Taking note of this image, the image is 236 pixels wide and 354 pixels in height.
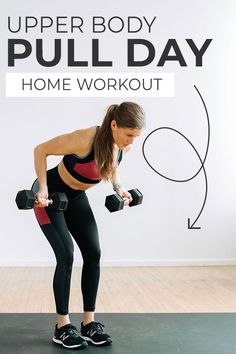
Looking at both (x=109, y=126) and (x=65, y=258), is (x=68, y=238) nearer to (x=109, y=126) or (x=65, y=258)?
(x=65, y=258)

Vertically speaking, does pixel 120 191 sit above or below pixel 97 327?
above

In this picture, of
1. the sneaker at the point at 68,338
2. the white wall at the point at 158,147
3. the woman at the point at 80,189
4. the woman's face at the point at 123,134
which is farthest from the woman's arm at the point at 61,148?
the white wall at the point at 158,147

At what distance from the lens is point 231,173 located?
5867 mm

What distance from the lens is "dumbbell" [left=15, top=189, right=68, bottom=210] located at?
8.70 ft

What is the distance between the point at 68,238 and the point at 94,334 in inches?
17.7

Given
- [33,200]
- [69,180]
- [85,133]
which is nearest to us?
[33,200]

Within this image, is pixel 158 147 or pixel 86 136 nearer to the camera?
pixel 86 136

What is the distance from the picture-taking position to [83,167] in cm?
282

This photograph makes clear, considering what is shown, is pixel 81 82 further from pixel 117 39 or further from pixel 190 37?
pixel 190 37

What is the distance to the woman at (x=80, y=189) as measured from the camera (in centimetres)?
274

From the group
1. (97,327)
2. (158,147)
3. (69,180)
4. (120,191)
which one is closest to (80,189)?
(69,180)

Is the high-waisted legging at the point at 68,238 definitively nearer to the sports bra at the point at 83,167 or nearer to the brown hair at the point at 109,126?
the sports bra at the point at 83,167

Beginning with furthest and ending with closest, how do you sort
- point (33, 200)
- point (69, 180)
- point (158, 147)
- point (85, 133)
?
point (158, 147) < point (69, 180) < point (85, 133) < point (33, 200)

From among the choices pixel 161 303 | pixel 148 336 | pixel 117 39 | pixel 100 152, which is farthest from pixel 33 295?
pixel 117 39
